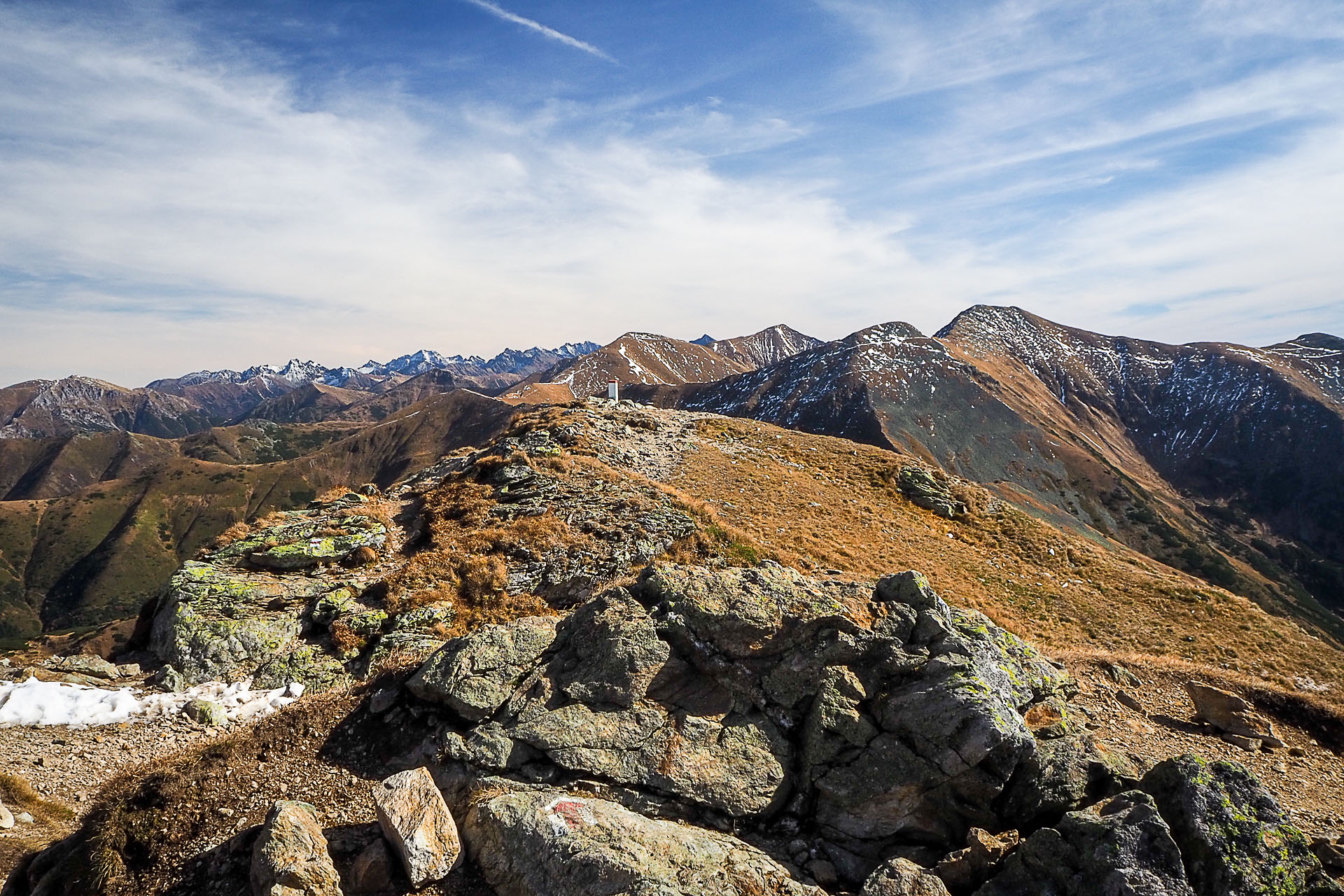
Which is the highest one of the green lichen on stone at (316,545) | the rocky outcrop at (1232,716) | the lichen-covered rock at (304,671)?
the green lichen on stone at (316,545)

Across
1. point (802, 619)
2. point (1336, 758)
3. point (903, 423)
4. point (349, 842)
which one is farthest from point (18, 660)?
point (903, 423)

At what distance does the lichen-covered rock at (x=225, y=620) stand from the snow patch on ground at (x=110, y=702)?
2.90 feet

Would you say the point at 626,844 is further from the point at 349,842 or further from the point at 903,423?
the point at 903,423

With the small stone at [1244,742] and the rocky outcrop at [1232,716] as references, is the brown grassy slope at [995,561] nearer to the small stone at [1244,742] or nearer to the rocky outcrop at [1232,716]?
the rocky outcrop at [1232,716]

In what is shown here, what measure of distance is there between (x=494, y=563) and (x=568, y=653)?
882cm

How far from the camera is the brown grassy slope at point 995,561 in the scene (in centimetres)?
2736

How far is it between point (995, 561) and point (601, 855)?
107 feet

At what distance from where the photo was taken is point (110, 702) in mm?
14305

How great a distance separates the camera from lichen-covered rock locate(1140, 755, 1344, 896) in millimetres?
8656

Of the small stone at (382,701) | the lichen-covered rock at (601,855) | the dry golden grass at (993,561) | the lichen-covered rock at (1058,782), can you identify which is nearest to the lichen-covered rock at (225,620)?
the small stone at (382,701)

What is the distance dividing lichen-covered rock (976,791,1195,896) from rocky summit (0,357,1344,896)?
0.04m

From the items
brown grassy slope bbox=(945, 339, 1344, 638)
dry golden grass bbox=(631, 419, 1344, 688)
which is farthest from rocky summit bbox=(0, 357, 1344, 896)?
brown grassy slope bbox=(945, 339, 1344, 638)

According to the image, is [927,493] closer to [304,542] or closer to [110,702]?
[304,542]

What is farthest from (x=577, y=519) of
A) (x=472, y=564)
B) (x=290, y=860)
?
(x=290, y=860)
